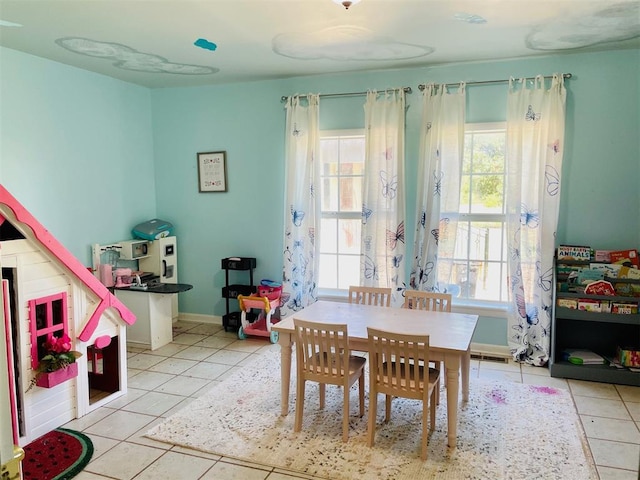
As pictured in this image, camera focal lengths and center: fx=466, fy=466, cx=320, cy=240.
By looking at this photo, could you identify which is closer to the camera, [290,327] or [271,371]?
[290,327]

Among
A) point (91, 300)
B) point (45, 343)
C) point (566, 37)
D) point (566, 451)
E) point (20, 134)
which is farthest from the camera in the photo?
point (20, 134)

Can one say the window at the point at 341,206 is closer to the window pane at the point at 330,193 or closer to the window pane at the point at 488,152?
the window pane at the point at 330,193

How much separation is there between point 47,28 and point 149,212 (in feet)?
8.05

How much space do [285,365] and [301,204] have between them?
207 centimetres

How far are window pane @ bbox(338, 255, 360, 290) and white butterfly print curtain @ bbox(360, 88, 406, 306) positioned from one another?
0.84 ft

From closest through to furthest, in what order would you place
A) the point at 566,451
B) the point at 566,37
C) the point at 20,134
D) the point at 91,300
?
the point at 566,451, the point at 91,300, the point at 566,37, the point at 20,134

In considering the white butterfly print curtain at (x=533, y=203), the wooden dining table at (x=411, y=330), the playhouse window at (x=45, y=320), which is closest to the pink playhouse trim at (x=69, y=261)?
the playhouse window at (x=45, y=320)

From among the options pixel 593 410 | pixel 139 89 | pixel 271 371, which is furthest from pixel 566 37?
pixel 139 89

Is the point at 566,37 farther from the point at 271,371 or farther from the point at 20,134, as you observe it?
the point at 20,134

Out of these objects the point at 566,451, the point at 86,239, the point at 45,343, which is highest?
the point at 86,239

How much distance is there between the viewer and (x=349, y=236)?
4891 mm

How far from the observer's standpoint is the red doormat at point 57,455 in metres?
2.56

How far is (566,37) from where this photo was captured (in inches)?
139

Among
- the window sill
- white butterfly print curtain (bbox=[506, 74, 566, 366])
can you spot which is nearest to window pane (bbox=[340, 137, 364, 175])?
white butterfly print curtain (bbox=[506, 74, 566, 366])
